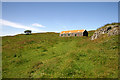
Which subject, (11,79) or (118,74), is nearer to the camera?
(118,74)

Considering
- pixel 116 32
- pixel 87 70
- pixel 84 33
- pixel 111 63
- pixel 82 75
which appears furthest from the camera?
pixel 84 33

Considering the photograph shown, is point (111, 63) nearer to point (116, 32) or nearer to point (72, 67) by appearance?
point (72, 67)

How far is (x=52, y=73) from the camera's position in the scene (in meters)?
11.4

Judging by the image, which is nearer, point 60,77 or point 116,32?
point 60,77

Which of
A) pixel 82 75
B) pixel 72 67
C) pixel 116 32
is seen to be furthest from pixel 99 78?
pixel 116 32

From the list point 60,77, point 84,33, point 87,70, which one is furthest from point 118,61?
point 84,33

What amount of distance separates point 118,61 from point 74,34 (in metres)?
48.8

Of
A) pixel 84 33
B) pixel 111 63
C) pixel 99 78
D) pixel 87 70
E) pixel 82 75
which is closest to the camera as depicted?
pixel 99 78

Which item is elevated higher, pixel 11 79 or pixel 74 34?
pixel 74 34

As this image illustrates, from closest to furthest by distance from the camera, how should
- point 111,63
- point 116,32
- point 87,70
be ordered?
1. point 87,70
2. point 111,63
3. point 116,32

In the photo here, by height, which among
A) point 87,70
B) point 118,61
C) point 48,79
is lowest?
point 48,79

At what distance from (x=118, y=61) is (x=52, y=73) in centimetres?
899

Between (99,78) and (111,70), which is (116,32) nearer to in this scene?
(111,70)

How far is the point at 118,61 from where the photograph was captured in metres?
11.8
